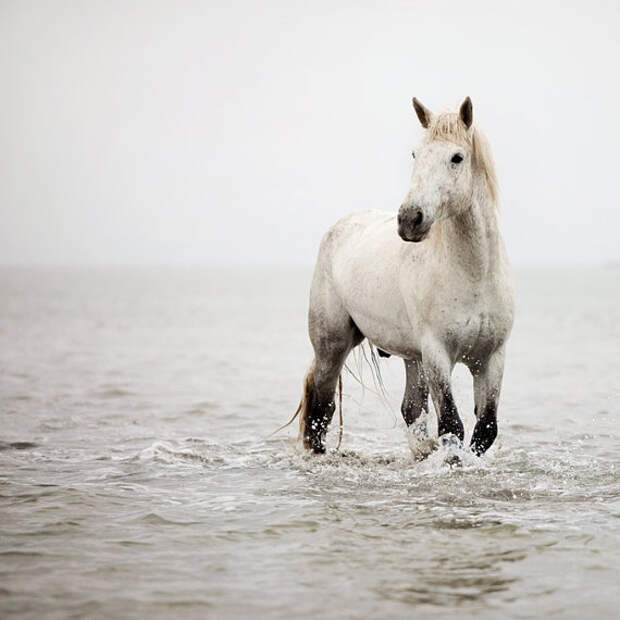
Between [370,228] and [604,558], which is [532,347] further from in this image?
[604,558]

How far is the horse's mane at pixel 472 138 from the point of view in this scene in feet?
20.7

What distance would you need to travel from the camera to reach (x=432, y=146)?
6254 mm

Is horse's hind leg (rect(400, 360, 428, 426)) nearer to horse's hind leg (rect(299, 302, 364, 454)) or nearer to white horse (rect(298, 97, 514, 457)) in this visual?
white horse (rect(298, 97, 514, 457))

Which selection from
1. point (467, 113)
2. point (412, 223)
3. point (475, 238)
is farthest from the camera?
point (475, 238)

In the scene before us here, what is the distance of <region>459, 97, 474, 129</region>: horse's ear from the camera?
247 inches

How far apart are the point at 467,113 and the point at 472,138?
0.20 meters

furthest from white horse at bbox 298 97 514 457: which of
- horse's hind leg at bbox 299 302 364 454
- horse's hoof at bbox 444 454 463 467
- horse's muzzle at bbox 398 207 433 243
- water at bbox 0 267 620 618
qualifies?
→ water at bbox 0 267 620 618

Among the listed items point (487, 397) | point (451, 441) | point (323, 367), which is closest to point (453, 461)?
point (451, 441)

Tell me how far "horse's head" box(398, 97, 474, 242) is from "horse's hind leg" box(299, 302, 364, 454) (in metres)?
2.23

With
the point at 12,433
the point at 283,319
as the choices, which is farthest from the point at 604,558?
the point at 283,319

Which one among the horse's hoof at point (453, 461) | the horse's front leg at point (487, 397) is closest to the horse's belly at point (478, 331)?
the horse's front leg at point (487, 397)

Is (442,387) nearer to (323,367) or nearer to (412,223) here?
(412,223)

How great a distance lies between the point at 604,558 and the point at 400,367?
1815 cm

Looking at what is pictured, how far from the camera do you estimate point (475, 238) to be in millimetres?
6578
